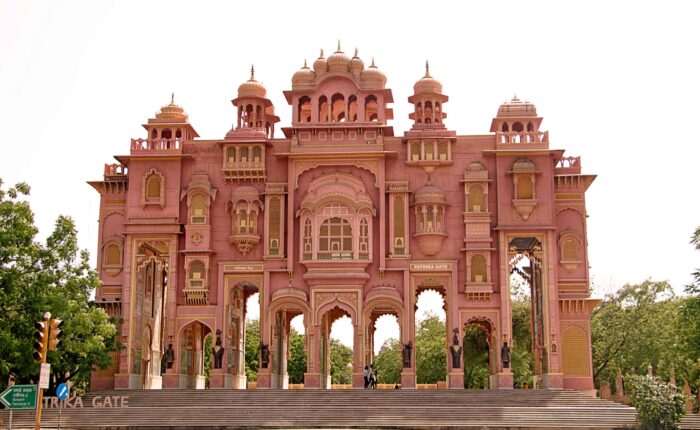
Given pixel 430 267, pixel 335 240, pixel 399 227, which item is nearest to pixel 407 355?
pixel 430 267

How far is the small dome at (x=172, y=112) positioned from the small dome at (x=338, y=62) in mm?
6738

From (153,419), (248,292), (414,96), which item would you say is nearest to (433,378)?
(248,292)

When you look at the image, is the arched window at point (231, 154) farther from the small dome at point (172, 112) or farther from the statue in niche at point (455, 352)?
the statue in niche at point (455, 352)

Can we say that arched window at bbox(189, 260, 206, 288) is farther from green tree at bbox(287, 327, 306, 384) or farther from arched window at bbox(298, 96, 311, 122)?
green tree at bbox(287, 327, 306, 384)

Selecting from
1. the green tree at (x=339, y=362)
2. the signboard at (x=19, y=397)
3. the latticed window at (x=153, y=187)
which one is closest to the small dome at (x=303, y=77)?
the latticed window at (x=153, y=187)

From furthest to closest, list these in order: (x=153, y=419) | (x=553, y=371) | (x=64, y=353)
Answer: (x=553, y=371), (x=64, y=353), (x=153, y=419)

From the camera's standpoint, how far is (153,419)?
31297mm

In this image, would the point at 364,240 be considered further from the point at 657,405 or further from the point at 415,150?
the point at 657,405

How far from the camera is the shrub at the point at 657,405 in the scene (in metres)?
28.2

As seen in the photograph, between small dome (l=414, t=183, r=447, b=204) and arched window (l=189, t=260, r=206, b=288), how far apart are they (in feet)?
30.4

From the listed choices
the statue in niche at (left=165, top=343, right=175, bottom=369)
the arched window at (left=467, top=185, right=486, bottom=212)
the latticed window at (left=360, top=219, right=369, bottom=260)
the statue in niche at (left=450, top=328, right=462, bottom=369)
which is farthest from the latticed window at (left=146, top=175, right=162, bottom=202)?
the statue in niche at (left=450, top=328, right=462, bottom=369)

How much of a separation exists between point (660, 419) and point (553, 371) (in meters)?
8.27

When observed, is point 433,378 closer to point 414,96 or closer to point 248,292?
point 248,292

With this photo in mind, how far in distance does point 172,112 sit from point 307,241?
27.5 ft
